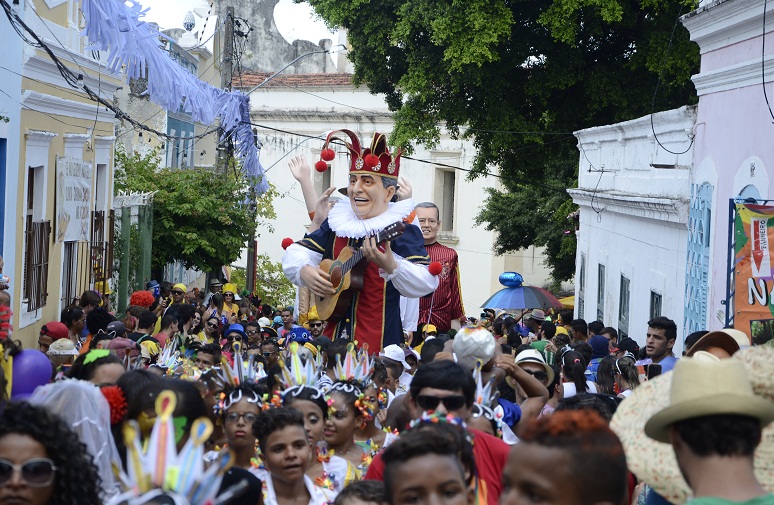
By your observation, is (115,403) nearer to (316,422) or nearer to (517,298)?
(316,422)

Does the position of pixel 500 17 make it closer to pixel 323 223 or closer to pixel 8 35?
pixel 8 35

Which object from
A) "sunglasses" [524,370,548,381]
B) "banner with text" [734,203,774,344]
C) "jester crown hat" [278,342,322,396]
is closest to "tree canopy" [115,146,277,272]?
"banner with text" [734,203,774,344]

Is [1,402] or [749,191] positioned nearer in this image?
[1,402]

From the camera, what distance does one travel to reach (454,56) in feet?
72.3

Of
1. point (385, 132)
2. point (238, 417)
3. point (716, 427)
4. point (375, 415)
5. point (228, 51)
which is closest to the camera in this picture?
point (716, 427)

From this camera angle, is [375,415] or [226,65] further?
[226,65]

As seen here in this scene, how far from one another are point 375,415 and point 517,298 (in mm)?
9229

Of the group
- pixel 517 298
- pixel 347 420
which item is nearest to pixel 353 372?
pixel 347 420

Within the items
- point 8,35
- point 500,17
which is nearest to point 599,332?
point 8,35

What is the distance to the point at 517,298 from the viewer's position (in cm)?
1602

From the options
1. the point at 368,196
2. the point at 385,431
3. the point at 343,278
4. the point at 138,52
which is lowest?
the point at 385,431

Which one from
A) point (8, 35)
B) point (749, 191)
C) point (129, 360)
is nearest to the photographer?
point (129, 360)

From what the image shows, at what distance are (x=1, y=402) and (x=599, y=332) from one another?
10874mm

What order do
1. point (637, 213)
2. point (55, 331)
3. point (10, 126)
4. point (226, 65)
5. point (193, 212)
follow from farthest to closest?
point (226, 65) < point (193, 212) < point (637, 213) < point (10, 126) < point (55, 331)
